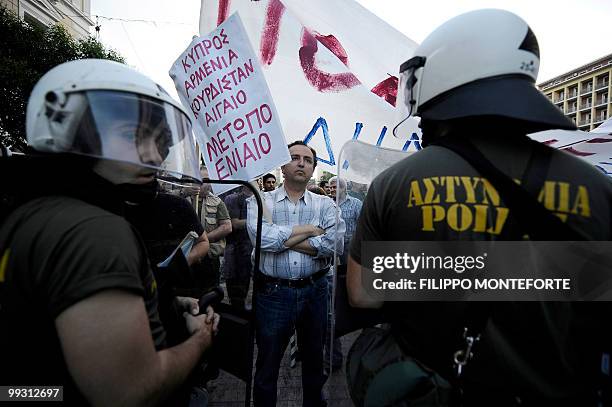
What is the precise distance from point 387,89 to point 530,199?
2.16 metres

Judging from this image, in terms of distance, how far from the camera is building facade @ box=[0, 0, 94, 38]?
22469 mm

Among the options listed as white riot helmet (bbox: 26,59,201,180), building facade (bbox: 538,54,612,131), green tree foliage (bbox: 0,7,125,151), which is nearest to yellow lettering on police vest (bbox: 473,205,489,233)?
white riot helmet (bbox: 26,59,201,180)

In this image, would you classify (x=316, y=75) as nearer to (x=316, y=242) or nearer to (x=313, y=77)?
(x=313, y=77)

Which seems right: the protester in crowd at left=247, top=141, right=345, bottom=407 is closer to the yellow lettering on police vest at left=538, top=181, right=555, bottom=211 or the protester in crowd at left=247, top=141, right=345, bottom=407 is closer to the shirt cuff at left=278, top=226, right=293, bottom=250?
the shirt cuff at left=278, top=226, right=293, bottom=250

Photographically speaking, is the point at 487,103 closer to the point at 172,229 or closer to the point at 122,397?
the point at 122,397

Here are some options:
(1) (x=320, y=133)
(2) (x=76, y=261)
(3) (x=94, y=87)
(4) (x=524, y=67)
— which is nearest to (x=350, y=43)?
(1) (x=320, y=133)

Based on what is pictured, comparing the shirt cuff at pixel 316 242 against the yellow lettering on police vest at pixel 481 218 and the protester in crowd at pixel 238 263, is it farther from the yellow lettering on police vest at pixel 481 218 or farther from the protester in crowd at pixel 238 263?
the protester in crowd at pixel 238 263

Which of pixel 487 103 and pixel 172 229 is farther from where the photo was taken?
pixel 172 229

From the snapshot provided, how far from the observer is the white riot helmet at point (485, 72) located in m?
1.14

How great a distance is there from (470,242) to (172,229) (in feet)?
6.94

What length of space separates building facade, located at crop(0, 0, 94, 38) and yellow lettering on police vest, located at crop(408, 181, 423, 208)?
26069 millimetres

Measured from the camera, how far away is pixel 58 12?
2709 centimetres

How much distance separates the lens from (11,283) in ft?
3.17

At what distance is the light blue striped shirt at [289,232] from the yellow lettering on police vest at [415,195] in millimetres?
1358
